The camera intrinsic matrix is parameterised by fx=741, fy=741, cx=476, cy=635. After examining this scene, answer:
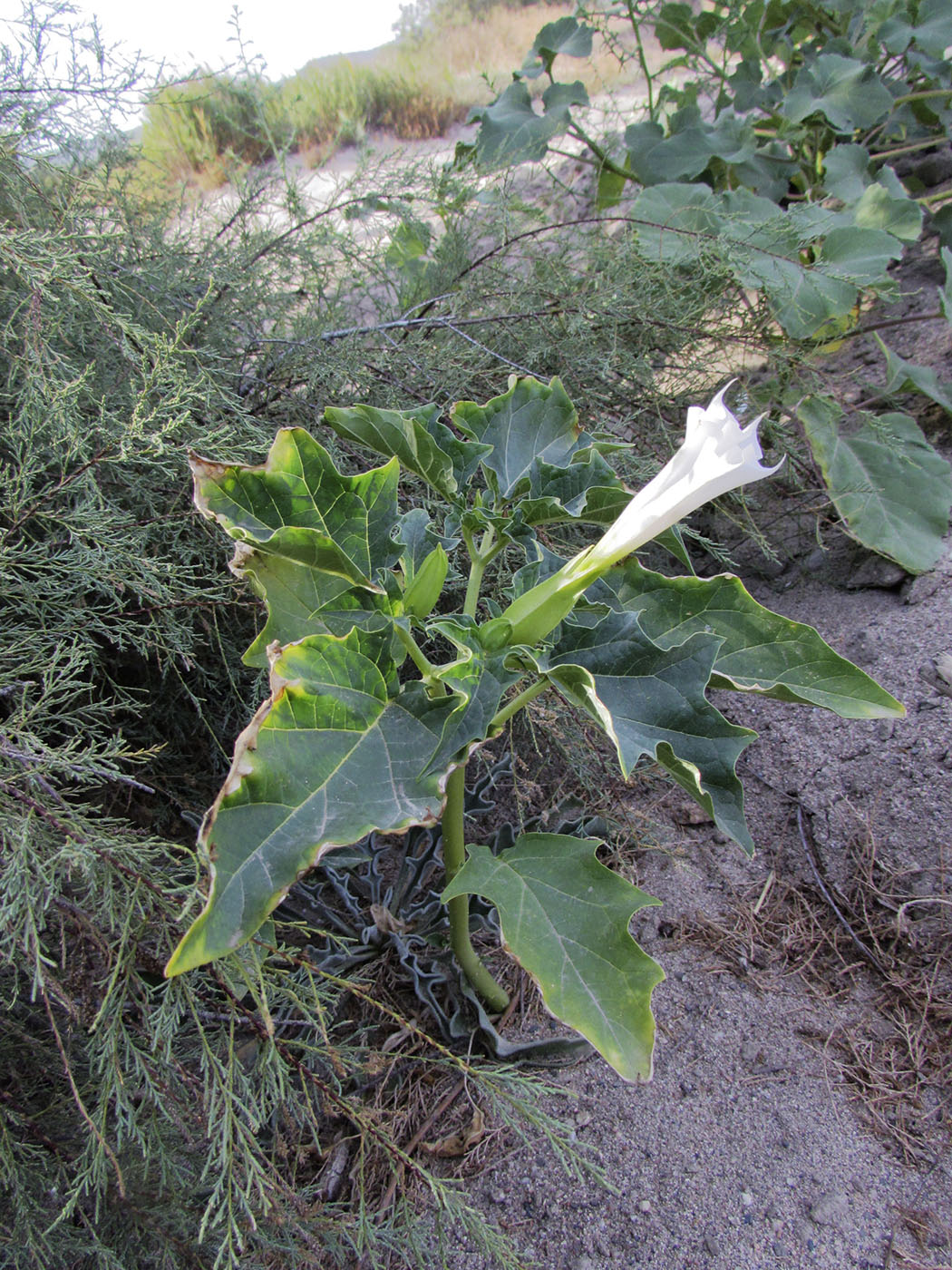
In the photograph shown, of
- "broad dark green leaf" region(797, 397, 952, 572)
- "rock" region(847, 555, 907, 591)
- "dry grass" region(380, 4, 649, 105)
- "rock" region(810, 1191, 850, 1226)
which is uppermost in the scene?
"dry grass" region(380, 4, 649, 105)

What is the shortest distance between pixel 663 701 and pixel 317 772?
366 millimetres

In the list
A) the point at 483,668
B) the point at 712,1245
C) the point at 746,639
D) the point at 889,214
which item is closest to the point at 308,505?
the point at 483,668

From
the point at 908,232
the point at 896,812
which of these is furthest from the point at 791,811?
the point at 908,232

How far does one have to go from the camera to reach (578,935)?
767mm

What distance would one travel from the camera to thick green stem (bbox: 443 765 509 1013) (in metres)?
0.95

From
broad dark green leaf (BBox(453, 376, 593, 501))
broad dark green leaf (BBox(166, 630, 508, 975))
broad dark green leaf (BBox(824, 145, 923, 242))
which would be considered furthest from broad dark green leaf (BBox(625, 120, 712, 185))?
broad dark green leaf (BBox(166, 630, 508, 975))

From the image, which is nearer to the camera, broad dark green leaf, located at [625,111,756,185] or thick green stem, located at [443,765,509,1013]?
thick green stem, located at [443,765,509,1013]

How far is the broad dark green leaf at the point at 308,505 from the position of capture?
0.82 metres

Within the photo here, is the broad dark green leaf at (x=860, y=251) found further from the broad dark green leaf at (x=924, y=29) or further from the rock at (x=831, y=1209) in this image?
the rock at (x=831, y=1209)

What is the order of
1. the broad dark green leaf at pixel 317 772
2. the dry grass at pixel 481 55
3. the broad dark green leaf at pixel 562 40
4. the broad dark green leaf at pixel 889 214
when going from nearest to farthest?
the broad dark green leaf at pixel 317 772, the broad dark green leaf at pixel 889 214, the broad dark green leaf at pixel 562 40, the dry grass at pixel 481 55

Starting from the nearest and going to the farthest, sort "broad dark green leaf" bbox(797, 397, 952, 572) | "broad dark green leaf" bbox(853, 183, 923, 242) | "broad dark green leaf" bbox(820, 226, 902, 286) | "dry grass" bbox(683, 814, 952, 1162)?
1. "dry grass" bbox(683, 814, 952, 1162)
2. "broad dark green leaf" bbox(797, 397, 952, 572)
3. "broad dark green leaf" bbox(820, 226, 902, 286)
4. "broad dark green leaf" bbox(853, 183, 923, 242)

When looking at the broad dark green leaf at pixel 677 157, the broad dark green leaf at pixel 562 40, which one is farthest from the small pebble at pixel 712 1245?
the broad dark green leaf at pixel 562 40

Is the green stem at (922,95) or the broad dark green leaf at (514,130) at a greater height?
the broad dark green leaf at (514,130)

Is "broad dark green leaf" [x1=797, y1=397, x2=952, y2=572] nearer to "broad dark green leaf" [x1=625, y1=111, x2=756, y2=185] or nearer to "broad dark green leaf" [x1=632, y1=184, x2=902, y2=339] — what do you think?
"broad dark green leaf" [x1=632, y1=184, x2=902, y2=339]
